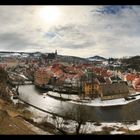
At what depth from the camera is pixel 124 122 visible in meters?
3.61

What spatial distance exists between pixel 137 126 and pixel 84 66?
76 centimetres

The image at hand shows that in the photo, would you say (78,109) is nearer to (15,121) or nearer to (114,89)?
(114,89)

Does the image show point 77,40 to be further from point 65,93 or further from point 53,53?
point 65,93

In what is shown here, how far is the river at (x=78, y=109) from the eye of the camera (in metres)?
3.64

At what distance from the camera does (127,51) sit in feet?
12.0

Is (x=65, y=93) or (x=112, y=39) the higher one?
(x=112, y=39)

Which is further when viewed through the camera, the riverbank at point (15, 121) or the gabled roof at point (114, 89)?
the gabled roof at point (114, 89)

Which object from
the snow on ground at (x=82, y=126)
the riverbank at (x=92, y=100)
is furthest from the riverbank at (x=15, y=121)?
the riverbank at (x=92, y=100)

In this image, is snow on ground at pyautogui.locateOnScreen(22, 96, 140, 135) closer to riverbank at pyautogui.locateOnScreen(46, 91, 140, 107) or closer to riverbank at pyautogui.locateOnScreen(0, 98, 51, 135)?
riverbank at pyautogui.locateOnScreen(0, 98, 51, 135)

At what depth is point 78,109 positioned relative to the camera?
3.68 meters

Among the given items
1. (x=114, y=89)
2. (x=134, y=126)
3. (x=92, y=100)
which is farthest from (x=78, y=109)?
(x=134, y=126)

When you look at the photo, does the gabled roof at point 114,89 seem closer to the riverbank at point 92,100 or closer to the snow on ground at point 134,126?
the riverbank at point 92,100
